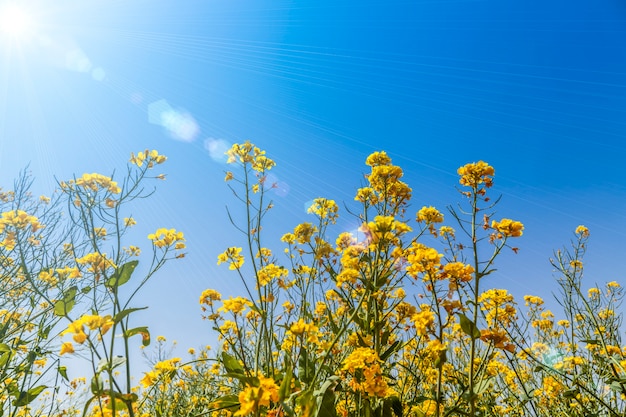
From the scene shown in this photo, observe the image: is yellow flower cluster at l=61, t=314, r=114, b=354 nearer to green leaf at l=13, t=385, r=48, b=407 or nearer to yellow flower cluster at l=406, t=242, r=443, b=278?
green leaf at l=13, t=385, r=48, b=407

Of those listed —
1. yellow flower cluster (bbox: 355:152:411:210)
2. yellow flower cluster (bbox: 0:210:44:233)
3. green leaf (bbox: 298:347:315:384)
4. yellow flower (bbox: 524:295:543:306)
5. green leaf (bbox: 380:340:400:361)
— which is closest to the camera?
green leaf (bbox: 298:347:315:384)

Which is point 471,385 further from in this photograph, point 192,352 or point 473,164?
point 192,352

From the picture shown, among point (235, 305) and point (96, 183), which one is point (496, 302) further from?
point (96, 183)


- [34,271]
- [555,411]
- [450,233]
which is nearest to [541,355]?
[555,411]

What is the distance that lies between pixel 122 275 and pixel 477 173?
2095 millimetres

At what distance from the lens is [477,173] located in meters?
2.28

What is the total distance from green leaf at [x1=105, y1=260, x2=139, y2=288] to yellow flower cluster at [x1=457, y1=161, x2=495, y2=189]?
1983 millimetres

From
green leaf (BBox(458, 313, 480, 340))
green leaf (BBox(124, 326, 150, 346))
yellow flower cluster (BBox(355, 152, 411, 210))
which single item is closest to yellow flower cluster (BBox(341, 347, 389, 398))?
green leaf (BBox(458, 313, 480, 340))

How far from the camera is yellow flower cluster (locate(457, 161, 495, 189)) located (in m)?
2.26

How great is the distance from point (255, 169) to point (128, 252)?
144 cm

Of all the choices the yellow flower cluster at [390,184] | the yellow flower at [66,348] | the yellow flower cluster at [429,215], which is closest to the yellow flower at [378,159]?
the yellow flower cluster at [390,184]

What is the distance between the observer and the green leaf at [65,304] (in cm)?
135

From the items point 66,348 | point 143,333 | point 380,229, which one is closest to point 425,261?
point 380,229

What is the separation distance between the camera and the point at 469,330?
4.54 ft
